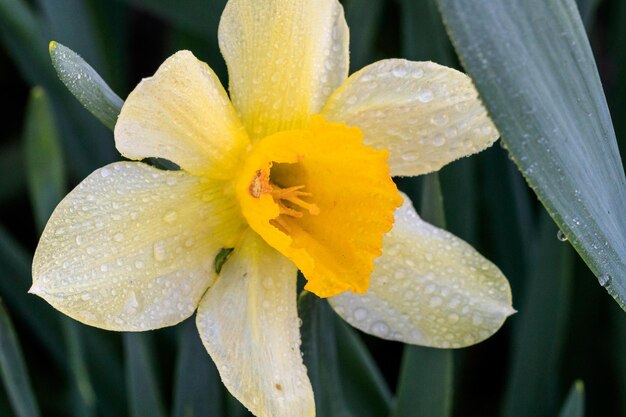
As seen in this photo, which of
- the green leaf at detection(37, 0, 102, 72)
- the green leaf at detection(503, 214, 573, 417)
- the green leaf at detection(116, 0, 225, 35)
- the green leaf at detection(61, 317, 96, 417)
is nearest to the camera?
the green leaf at detection(61, 317, 96, 417)

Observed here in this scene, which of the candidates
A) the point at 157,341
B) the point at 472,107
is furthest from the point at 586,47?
the point at 157,341

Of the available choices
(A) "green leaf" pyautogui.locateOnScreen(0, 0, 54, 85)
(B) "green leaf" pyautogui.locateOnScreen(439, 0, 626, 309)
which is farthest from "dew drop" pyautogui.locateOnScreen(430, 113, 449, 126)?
(A) "green leaf" pyautogui.locateOnScreen(0, 0, 54, 85)

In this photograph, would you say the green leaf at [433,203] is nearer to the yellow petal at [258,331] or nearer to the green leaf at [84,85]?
the yellow petal at [258,331]

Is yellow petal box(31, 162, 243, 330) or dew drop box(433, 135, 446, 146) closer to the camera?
yellow petal box(31, 162, 243, 330)

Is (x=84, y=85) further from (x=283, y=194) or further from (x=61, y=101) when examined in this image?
(x=61, y=101)

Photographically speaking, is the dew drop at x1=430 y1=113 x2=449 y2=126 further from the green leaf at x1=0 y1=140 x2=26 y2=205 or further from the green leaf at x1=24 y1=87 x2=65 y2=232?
the green leaf at x1=0 y1=140 x2=26 y2=205

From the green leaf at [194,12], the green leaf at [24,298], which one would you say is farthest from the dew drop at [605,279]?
the green leaf at [24,298]
